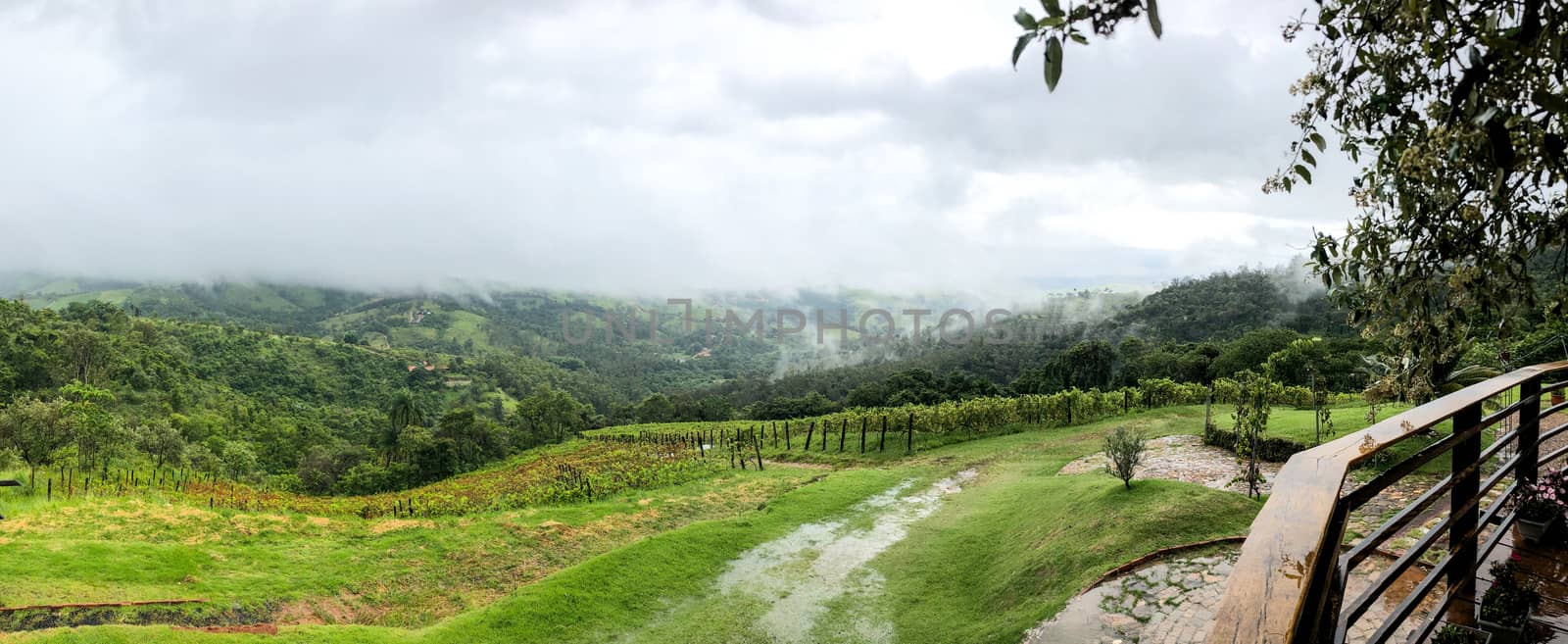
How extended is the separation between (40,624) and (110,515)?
31.9ft

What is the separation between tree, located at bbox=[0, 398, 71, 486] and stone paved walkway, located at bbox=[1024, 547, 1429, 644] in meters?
30.3

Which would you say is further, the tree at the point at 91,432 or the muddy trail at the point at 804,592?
the tree at the point at 91,432

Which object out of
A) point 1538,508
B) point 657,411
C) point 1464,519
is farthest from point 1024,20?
point 657,411

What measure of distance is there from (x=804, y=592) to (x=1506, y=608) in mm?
7982

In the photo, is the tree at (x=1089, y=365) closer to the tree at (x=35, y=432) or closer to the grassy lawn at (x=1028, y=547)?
the grassy lawn at (x=1028, y=547)

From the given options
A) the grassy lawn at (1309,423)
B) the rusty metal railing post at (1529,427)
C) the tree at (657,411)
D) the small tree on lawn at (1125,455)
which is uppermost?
the rusty metal railing post at (1529,427)

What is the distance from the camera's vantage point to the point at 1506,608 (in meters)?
2.61

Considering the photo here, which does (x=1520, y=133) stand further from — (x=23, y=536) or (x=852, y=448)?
(x=852, y=448)

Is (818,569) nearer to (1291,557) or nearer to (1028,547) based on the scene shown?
(1028,547)

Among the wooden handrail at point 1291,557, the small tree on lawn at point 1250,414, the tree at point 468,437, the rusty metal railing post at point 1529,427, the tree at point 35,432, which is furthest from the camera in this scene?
the tree at point 468,437

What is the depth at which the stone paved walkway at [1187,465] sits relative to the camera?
485 inches

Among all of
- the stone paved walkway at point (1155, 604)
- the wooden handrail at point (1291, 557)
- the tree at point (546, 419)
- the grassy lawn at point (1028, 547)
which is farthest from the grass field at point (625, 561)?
the tree at point (546, 419)

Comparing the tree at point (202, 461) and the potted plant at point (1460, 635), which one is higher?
the potted plant at point (1460, 635)

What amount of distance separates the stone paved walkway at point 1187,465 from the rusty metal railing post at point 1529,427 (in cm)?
844
